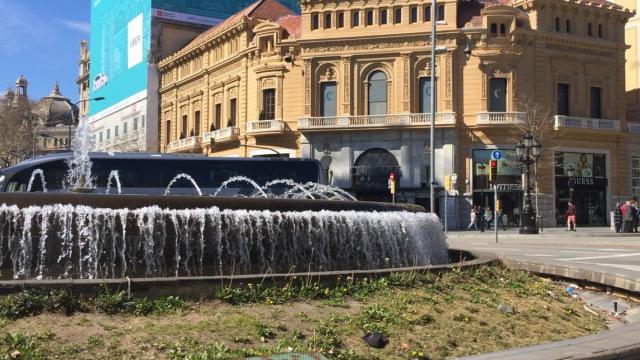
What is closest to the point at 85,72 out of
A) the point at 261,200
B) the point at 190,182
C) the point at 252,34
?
the point at 252,34

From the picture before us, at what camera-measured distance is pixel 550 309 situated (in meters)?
8.77

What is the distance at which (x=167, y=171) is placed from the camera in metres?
27.2

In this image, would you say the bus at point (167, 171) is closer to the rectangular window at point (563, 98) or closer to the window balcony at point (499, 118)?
the window balcony at point (499, 118)

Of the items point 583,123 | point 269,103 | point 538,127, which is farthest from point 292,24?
point 583,123

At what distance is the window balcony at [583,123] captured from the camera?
1994 inches

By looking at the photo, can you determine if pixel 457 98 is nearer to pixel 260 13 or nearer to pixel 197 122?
pixel 260 13

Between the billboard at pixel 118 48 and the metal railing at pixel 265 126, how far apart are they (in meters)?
22.9

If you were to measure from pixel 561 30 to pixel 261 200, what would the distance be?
48.4 metres

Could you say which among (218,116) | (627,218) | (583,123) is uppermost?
(218,116)

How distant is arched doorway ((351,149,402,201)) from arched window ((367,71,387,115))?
125 inches

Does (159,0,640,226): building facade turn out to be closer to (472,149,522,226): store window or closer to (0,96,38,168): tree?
(472,149,522,226): store window

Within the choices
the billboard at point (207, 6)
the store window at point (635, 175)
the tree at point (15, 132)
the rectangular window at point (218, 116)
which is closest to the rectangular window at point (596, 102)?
the store window at point (635, 175)

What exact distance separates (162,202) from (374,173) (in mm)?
43188

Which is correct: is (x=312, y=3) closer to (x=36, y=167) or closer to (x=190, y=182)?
(x=190, y=182)
